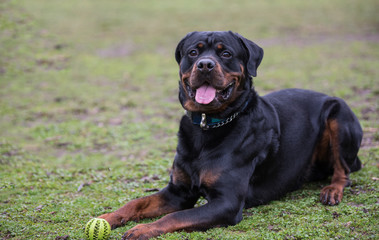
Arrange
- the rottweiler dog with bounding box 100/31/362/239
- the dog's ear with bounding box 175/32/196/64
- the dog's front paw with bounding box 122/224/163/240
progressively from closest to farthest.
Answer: the dog's front paw with bounding box 122/224/163/240 < the rottweiler dog with bounding box 100/31/362/239 < the dog's ear with bounding box 175/32/196/64

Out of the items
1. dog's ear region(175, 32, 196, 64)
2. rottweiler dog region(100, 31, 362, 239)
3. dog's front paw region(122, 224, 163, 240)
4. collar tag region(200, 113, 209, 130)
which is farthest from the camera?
dog's ear region(175, 32, 196, 64)

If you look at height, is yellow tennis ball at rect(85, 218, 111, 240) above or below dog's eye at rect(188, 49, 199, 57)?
below

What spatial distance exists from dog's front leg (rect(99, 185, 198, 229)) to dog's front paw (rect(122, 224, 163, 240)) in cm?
42

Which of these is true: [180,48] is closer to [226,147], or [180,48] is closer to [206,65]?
[206,65]

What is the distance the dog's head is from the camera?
4.17m

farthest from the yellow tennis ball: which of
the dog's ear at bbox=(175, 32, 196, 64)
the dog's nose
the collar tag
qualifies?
the dog's ear at bbox=(175, 32, 196, 64)

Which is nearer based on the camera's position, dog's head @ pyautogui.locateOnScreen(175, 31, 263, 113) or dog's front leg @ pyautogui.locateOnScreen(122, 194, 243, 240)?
dog's front leg @ pyautogui.locateOnScreen(122, 194, 243, 240)

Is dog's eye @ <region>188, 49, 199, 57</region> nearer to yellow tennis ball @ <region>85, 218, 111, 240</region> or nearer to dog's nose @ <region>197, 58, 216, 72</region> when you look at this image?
dog's nose @ <region>197, 58, 216, 72</region>

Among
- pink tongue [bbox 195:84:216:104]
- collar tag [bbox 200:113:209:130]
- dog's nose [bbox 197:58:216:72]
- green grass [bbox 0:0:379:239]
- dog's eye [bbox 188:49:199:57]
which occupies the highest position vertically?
dog's eye [bbox 188:49:199:57]

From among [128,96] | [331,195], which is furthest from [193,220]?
[128,96]

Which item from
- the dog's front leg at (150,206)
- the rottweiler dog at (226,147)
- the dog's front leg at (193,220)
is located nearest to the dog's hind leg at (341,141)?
the rottweiler dog at (226,147)

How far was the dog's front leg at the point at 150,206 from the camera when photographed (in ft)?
13.4

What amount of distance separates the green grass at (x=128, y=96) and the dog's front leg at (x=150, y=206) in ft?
0.61

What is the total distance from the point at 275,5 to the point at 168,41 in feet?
A: 28.6
